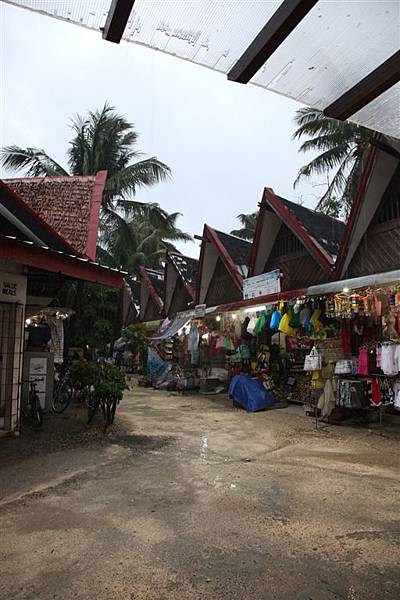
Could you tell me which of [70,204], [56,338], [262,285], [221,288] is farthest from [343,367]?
[56,338]

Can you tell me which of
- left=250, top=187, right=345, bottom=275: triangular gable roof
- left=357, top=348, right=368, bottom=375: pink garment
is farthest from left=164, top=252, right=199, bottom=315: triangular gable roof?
left=357, top=348, right=368, bottom=375: pink garment

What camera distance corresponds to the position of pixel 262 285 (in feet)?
41.1

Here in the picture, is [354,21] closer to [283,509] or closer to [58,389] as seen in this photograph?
[283,509]

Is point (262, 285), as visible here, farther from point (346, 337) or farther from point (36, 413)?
point (36, 413)

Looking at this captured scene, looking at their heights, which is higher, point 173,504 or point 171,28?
point 171,28

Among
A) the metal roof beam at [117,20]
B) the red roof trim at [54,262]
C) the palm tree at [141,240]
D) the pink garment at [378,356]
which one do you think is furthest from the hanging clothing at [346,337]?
the palm tree at [141,240]

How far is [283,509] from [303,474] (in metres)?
1.41

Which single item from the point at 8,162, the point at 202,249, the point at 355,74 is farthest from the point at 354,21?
the point at 8,162

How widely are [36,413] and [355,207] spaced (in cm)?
915

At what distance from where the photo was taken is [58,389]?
35.7 feet

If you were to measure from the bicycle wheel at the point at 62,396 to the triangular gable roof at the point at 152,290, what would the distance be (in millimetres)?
11709

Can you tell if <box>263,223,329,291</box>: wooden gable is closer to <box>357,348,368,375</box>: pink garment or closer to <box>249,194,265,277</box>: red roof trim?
<box>249,194,265,277</box>: red roof trim

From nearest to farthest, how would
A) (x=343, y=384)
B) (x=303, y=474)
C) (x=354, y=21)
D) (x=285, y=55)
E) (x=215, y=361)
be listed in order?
(x=354, y=21) < (x=285, y=55) < (x=303, y=474) < (x=343, y=384) < (x=215, y=361)

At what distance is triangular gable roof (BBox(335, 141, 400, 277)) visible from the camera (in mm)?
9258
